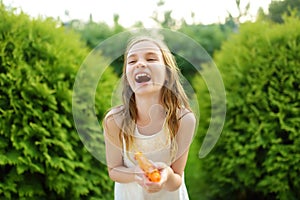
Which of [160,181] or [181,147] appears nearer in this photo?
[160,181]

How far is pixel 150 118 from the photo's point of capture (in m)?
1.98

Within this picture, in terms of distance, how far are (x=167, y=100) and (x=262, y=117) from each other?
10.5ft

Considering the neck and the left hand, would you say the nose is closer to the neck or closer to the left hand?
the neck

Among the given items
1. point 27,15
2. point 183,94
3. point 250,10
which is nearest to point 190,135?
point 183,94

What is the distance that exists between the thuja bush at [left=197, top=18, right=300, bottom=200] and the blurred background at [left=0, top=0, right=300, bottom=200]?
0.01 m

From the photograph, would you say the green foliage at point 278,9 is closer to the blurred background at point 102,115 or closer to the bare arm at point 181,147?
the blurred background at point 102,115

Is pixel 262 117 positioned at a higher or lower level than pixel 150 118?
lower

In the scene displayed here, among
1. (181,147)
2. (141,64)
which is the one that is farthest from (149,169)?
(141,64)

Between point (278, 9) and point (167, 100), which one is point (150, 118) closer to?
point (167, 100)

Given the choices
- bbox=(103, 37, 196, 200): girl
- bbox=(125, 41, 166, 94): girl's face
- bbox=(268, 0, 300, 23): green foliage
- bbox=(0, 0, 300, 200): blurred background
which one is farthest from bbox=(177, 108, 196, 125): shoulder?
bbox=(268, 0, 300, 23): green foliage

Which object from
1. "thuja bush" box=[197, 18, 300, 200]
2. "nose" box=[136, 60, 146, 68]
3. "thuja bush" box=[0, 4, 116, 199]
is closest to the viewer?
"nose" box=[136, 60, 146, 68]

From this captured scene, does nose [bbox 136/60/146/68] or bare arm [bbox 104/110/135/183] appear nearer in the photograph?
nose [bbox 136/60/146/68]

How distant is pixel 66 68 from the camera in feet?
14.9

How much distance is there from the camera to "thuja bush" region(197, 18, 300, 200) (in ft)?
16.1
